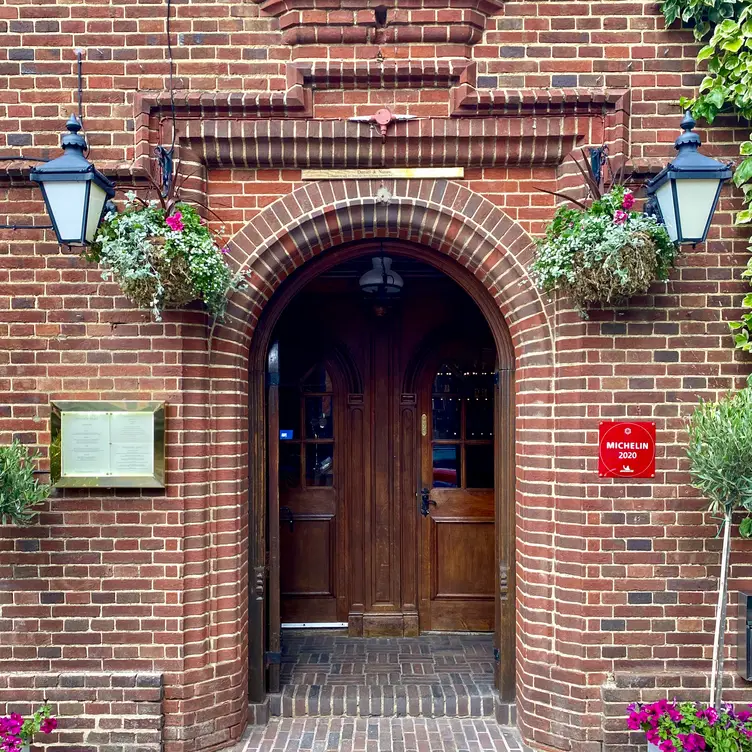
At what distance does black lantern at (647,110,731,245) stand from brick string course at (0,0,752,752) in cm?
35

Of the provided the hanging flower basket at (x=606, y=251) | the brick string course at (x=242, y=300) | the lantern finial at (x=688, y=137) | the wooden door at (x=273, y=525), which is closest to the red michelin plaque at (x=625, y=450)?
the brick string course at (x=242, y=300)

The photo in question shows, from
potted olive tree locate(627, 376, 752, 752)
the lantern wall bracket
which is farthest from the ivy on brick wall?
the lantern wall bracket

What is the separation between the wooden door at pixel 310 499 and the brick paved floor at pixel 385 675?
32 centimetres

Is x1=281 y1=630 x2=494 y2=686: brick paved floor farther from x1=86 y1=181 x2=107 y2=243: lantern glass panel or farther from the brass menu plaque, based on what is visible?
x1=86 y1=181 x2=107 y2=243: lantern glass panel

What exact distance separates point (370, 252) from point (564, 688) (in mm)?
3167

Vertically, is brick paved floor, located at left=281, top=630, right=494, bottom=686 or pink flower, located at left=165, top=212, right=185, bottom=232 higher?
pink flower, located at left=165, top=212, right=185, bottom=232

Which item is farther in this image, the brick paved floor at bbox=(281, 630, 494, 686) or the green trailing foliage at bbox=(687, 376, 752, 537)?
the brick paved floor at bbox=(281, 630, 494, 686)

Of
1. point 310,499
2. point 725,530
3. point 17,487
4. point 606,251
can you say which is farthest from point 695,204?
point 17,487

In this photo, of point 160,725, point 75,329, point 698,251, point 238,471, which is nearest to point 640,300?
point 698,251

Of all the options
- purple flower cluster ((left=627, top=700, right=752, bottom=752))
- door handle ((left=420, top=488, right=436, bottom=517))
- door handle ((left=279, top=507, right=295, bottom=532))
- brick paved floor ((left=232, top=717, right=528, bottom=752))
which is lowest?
brick paved floor ((left=232, top=717, right=528, bottom=752))

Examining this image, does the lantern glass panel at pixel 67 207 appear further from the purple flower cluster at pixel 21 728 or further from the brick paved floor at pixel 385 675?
the brick paved floor at pixel 385 675

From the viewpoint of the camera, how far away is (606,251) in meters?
3.42

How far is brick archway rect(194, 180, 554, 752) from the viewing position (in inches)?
157

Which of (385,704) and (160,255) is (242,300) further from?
(385,704)
